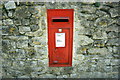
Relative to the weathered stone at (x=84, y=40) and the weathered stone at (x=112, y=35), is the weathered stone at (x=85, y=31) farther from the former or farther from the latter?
the weathered stone at (x=112, y=35)

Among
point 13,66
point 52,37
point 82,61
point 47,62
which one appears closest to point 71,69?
point 82,61

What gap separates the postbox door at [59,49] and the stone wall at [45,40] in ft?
0.49

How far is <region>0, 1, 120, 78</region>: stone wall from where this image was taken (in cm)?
303

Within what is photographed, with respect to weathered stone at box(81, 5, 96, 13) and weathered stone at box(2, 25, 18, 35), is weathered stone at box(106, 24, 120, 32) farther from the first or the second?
weathered stone at box(2, 25, 18, 35)

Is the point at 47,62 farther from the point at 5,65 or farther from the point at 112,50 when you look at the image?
the point at 112,50

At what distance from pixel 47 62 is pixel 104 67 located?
1.35 meters

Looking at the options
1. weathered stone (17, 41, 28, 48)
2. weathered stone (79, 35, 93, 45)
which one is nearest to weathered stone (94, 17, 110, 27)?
weathered stone (79, 35, 93, 45)

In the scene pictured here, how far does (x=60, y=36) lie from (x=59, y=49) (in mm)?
314

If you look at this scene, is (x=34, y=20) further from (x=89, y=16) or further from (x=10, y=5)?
(x=89, y=16)

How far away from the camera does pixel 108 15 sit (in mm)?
3062

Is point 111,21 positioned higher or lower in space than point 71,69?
higher

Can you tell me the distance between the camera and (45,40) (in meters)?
3.21

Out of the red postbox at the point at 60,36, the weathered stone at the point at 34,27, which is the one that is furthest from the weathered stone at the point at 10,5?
the red postbox at the point at 60,36

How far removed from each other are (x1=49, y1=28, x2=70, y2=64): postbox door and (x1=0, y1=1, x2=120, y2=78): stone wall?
0.49 ft
